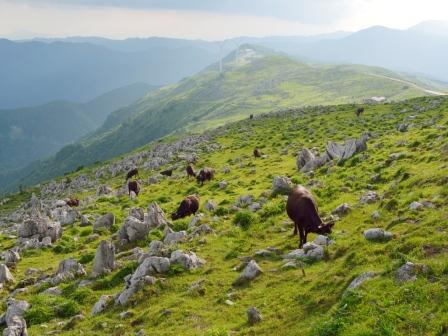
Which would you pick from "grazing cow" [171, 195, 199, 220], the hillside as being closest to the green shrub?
the hillside

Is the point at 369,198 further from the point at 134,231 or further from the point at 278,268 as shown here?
the point at 134,231

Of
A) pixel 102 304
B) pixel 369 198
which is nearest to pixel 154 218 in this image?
pixel 102 304

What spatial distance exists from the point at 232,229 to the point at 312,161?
16545mm

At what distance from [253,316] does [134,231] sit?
1357 cm

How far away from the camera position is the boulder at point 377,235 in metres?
16.3

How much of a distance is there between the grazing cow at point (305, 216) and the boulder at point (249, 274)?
2.90m

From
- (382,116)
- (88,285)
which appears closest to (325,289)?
(88,285)

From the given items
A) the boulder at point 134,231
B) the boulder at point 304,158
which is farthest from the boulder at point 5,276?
the boulder at point 304,158

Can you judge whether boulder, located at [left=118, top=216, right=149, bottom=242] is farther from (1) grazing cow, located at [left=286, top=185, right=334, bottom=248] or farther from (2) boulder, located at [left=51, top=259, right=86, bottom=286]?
(1) grazing cow, located at [left=286, top=185, right=334, bottom=248]

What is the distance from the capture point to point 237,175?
147 ft

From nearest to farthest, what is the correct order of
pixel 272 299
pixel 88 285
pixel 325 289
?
pixel 325 289 < pixel 272 299 < pixel 88 285

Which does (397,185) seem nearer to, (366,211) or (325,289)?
(366,211)

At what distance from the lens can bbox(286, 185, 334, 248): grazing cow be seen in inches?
772

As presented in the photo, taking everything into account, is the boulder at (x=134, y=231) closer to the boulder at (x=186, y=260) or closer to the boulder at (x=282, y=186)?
the boulder at (x=186, y=260)
